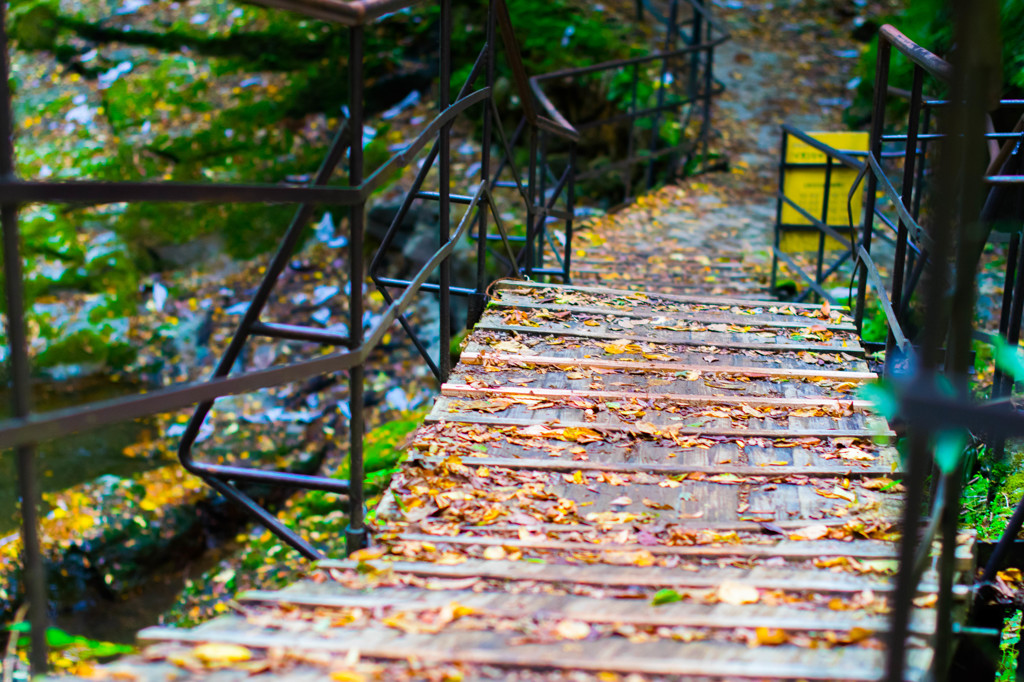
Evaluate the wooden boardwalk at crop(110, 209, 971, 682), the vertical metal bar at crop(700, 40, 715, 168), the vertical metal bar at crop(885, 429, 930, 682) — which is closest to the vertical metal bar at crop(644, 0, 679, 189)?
the vertical metal bar at crop(700, 40, 715, 168)

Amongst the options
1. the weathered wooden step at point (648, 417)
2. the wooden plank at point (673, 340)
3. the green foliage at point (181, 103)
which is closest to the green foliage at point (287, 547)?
the wooden plank at point (673, 340)

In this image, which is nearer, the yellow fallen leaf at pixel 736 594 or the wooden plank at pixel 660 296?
the yellow fallen leaf at pixel 736 594

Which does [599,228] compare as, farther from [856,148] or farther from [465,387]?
[465,387]

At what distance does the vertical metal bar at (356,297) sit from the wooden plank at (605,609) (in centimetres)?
37

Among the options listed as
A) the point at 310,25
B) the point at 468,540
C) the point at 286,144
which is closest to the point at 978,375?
the point at 468,540

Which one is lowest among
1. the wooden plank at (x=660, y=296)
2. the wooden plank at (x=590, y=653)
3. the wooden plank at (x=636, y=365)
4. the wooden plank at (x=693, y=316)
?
the wooden plank at (x=590, y=653)

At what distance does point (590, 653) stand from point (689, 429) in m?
1.30

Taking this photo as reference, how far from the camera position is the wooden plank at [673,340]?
3499 mm

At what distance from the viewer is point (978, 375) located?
16.0 ft

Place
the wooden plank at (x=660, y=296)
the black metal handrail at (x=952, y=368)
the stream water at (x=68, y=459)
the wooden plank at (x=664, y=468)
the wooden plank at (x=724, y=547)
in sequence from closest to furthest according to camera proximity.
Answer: the black metal handrail at (x=952, y=368) < the wooden plank at (x=724, y=547) < the wooden plank at (x=664, y=468) < the wooden plank at (x=660, y=296) < the stream water at (x=68, y=459)

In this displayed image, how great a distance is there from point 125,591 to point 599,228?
492cm

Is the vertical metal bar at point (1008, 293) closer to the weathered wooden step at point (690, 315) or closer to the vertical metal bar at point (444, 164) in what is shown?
the weathered wooden step at point (690, 315)

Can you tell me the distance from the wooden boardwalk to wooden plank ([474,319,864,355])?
12 millimetres

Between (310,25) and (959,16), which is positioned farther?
(310,25)
